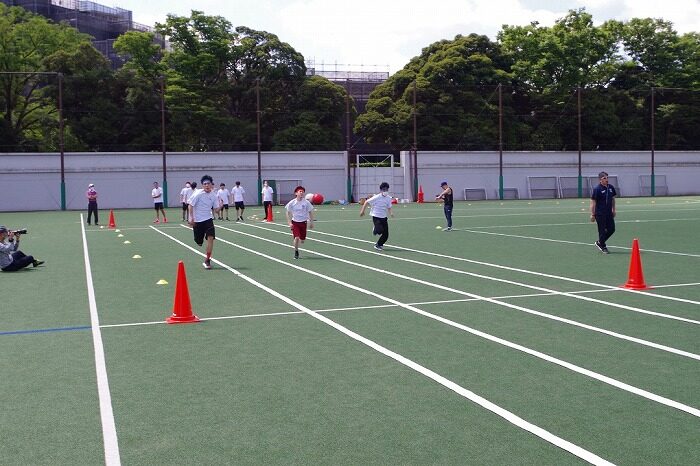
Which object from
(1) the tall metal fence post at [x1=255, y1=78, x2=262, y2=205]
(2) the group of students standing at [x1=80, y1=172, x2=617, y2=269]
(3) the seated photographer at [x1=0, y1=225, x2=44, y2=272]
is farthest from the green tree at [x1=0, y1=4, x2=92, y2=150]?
(3) the seated photographer at [x1=0, y1=225, x2=44, y2=272]

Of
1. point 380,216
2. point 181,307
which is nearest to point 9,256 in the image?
point 181,307

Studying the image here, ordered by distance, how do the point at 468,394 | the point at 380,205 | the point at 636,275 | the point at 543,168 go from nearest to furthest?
the point at 468,394 < the point at 636,275 < the point at 380,205 < the point at 543,168

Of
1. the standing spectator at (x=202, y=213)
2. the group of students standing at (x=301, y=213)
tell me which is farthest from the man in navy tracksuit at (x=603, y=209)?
the standing spectator at (x=202, y=213)

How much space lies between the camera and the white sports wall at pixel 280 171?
179 feet

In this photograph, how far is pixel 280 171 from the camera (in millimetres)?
60156

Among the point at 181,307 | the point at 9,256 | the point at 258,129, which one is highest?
the point at 258,129

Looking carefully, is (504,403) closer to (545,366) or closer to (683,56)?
(545,366)

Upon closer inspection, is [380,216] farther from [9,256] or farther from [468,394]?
[468,394]

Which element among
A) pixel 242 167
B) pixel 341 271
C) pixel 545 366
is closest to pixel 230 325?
pixel 545 366

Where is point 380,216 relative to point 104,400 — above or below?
above

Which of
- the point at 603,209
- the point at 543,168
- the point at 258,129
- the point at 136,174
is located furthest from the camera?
the point at 543,168

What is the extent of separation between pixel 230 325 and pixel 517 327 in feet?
12.0

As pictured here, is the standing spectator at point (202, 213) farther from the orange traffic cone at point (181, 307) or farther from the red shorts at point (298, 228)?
the orange traffic cone at point (181, 307)

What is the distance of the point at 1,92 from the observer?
2493 inches
